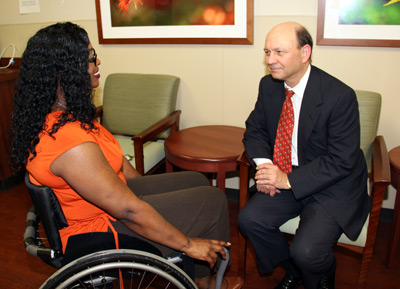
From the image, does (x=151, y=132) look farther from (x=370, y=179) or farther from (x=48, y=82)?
(x=370, y=179)

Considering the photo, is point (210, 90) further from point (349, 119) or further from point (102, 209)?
point (102, 209)

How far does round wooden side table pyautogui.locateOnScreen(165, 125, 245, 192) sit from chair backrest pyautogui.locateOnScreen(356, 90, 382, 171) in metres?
0.74

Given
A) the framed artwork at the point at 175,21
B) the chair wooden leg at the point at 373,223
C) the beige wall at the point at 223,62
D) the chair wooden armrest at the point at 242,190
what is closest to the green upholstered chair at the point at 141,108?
the beige wall at the point at 223,62

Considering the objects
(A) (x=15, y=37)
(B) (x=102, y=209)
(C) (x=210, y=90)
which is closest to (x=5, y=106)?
(A) (x=15, y=37)

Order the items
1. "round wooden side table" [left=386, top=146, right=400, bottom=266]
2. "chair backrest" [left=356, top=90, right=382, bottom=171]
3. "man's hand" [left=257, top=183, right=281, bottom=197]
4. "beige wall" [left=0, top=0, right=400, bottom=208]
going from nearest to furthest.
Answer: "man's hand" [left=257, top=183, right=281, bottom=197] → "round wooden side table" [left=386, top=146, right=400, bottom=266] → "chair backrest" [left=356, top=90, right=382, bottom=171] → "beige wall" [left=0, top=0, right=400, bottom=208]

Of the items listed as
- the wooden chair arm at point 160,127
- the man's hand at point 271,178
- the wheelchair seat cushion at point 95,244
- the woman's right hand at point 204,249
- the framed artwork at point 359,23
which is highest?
the framed artwork at point 359,23

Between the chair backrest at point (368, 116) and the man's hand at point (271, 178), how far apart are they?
0.65m

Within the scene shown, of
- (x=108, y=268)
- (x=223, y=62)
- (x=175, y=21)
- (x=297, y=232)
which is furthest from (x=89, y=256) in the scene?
(x=175, y=21)

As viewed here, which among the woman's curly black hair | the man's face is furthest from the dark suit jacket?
the woman's curly black hair

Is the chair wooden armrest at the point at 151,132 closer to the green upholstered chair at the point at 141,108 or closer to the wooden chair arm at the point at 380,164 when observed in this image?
the green upholstered chair at the point at 141,108

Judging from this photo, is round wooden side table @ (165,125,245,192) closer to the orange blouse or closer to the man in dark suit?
the man in dark suit

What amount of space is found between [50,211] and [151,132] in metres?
1.20

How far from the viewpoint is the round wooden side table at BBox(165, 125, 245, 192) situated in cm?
231

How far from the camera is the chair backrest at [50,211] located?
53.9 inches
